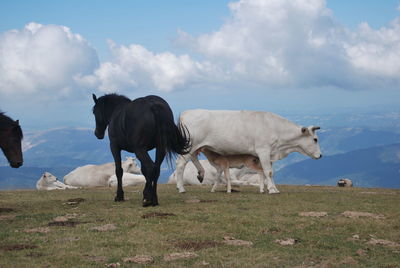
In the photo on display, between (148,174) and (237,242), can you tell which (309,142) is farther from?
(237,242)

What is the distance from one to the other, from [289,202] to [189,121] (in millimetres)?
5148

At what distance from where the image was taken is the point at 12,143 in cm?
1494

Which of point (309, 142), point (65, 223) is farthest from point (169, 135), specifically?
point (309, 142)

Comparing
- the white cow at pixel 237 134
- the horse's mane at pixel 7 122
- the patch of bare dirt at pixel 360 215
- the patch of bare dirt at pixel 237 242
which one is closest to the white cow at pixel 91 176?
the white cow at pixel 237 134

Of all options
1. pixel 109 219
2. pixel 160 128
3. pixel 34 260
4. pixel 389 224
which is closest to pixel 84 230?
pixel 109 219

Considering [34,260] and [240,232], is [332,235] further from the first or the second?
[34,260]

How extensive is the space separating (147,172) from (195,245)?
511cm

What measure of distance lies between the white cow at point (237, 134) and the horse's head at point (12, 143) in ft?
20.9

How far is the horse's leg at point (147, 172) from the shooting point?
14898 millimetres

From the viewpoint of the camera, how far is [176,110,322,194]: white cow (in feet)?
65.3

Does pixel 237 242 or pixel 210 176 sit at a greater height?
pixel 210 176

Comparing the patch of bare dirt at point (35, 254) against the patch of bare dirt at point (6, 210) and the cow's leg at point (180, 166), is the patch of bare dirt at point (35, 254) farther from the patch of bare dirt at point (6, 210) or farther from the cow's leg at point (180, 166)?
the cow's leg at point (180, 166)

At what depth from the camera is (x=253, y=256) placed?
9.27 meters

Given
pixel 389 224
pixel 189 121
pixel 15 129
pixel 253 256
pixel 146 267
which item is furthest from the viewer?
pixel 189 121
